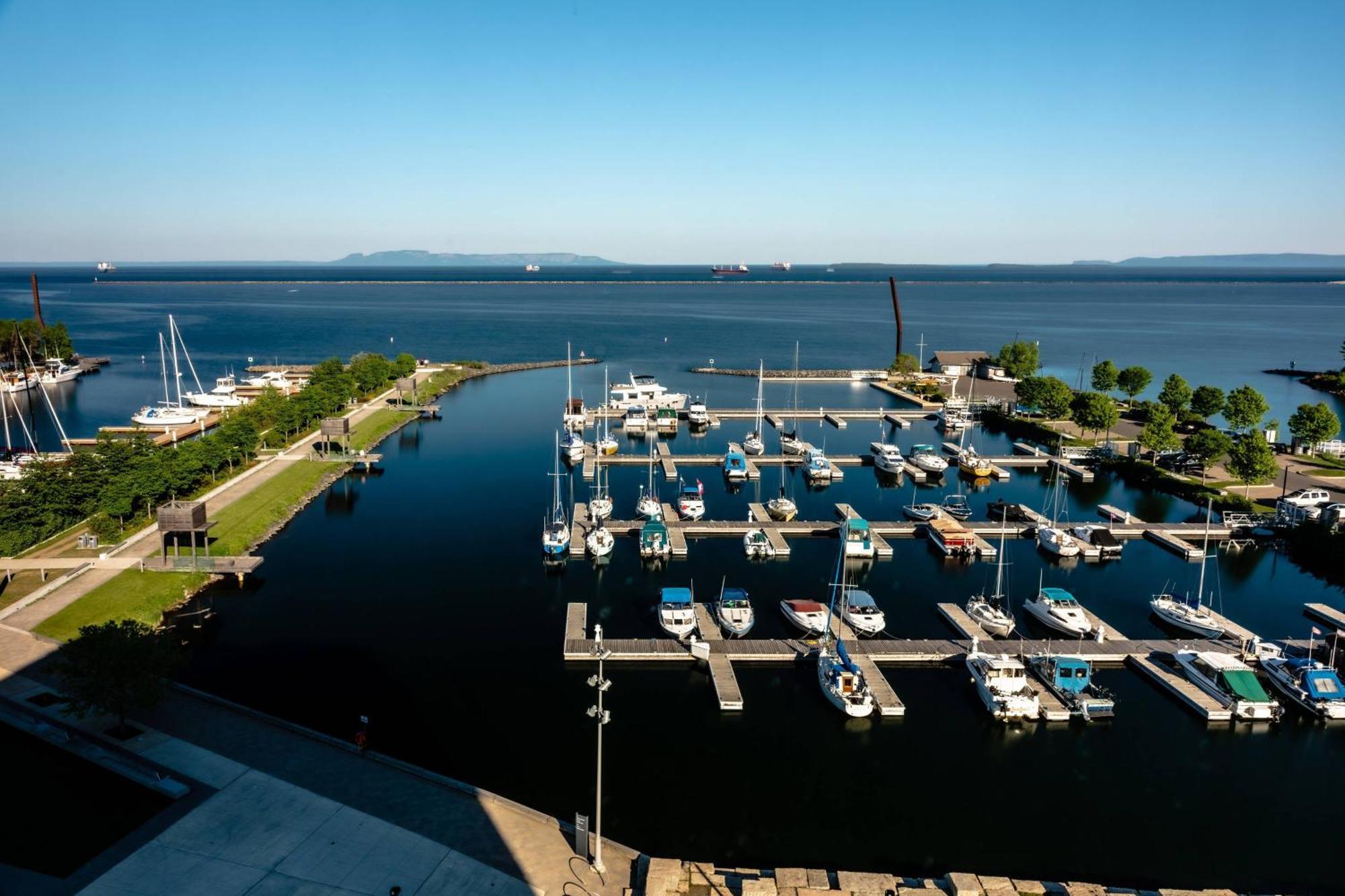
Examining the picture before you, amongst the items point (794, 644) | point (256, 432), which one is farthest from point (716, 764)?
point (256, 432)

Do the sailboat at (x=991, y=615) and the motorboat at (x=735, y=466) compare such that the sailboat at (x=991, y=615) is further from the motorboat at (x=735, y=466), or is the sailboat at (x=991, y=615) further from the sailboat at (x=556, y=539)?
the motorboat at (x=735, y=466)

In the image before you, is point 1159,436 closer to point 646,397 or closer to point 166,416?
point 646,397

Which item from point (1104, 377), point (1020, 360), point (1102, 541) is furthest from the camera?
point (1020, 360)

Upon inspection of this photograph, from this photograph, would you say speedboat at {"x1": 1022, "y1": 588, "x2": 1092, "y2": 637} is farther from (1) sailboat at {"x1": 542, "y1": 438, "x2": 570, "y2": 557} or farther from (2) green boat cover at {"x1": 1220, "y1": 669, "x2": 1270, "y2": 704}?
(1) sailboat at {"x1": 542, "y1": 438, "x2": 570, "y2": 557}

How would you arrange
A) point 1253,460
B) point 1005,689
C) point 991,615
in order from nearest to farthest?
point 1005,689, point 991,615, point 1253,460

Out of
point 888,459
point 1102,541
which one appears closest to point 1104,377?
point 888,459

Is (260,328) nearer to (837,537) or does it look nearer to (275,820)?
(837,537)
